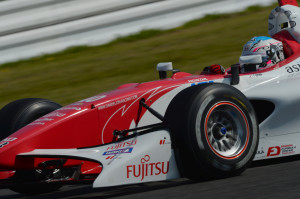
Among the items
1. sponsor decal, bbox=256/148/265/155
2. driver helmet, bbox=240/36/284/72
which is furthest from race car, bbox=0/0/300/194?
driver helmet, bbox=240/36/284/72

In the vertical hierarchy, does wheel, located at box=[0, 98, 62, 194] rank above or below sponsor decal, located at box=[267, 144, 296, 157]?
above

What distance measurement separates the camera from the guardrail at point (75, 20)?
10164 millimetres

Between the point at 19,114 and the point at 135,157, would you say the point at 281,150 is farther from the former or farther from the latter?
the point at 19,114

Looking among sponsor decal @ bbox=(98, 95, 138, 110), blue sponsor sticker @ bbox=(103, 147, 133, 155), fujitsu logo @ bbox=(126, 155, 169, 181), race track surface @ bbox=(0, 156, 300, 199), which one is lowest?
race track surface @ bbox=(0, 156, 300, 199)

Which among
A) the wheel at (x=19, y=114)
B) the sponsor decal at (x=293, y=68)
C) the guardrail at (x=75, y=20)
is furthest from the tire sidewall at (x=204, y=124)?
the guardrail at (x=75, y=20)

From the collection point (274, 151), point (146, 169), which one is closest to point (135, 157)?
point (146, 169)

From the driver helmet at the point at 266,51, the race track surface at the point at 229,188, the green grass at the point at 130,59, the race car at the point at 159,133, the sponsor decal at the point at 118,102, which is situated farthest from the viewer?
the green grass at the point at 130,59

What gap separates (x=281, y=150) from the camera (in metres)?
5.13

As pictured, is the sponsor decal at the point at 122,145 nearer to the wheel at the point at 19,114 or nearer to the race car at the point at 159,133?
the race car at the point at 159,133

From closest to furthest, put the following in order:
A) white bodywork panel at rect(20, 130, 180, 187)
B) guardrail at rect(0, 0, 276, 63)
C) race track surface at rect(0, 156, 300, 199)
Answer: race track surface at rect(0, 156, 300, 199) < white bodywork panel at rect(20, 130, 180, 187) < guardrail at rect(0, 0, 276, 63)

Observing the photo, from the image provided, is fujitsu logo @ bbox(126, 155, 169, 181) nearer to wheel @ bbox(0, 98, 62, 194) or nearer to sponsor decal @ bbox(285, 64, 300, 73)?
wheel @ bbox(0, 98, 62, 194)

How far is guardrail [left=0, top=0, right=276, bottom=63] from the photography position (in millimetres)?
10164

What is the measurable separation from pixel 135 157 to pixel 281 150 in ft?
4.70

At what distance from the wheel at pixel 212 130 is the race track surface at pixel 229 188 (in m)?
0.13
